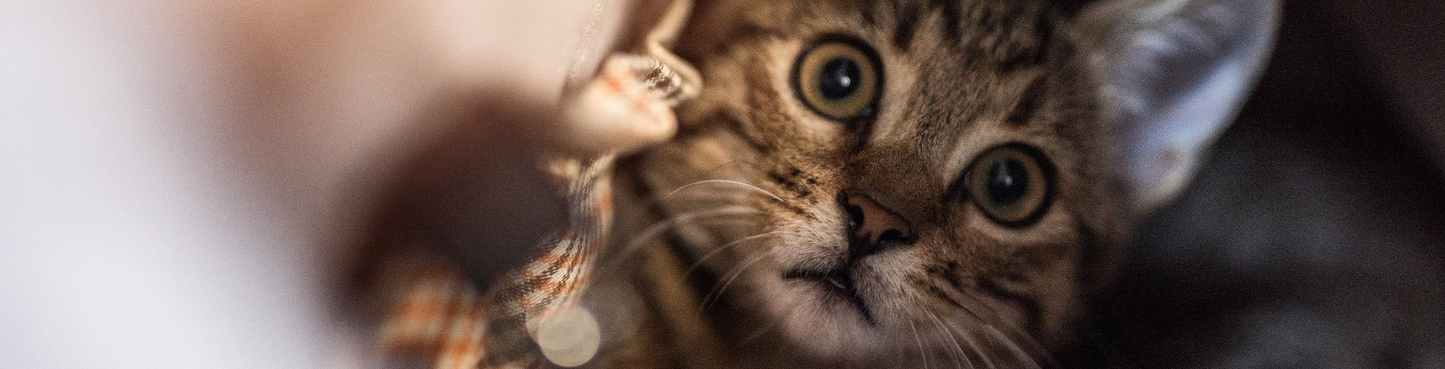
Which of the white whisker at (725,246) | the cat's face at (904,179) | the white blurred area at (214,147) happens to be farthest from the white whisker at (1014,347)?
the white blurred area at (214,147)

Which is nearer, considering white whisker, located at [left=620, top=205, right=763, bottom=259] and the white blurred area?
the white blurred area

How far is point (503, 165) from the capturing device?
0.38 meters

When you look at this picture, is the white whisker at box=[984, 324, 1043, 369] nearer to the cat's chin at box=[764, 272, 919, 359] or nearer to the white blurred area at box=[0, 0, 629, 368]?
the cat's chin at box=[764, 272, 919, 359]

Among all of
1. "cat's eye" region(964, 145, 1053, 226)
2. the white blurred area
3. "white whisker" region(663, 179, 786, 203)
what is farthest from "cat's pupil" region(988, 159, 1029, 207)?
the white blurred area

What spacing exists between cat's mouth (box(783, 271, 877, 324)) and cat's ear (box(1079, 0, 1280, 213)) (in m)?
0.15

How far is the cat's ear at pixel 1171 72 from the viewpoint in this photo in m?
0.30

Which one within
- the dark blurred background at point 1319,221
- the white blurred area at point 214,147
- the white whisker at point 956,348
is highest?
the dark blurred background at point 1319,221

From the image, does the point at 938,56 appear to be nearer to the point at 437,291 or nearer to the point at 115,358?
the point at 437,291

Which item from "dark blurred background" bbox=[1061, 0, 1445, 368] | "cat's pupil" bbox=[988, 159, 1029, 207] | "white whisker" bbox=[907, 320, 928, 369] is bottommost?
"white whisker" bbox=[907, 320, 928, 369]

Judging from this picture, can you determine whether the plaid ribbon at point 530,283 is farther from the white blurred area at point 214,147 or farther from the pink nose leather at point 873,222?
the pink nose leather at point 873,222

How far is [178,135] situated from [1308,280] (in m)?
0.54

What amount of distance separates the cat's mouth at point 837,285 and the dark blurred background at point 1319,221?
15 cm

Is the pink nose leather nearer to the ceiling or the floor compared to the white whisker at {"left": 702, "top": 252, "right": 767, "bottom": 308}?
nearer to the ceiling

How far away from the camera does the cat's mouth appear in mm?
345
